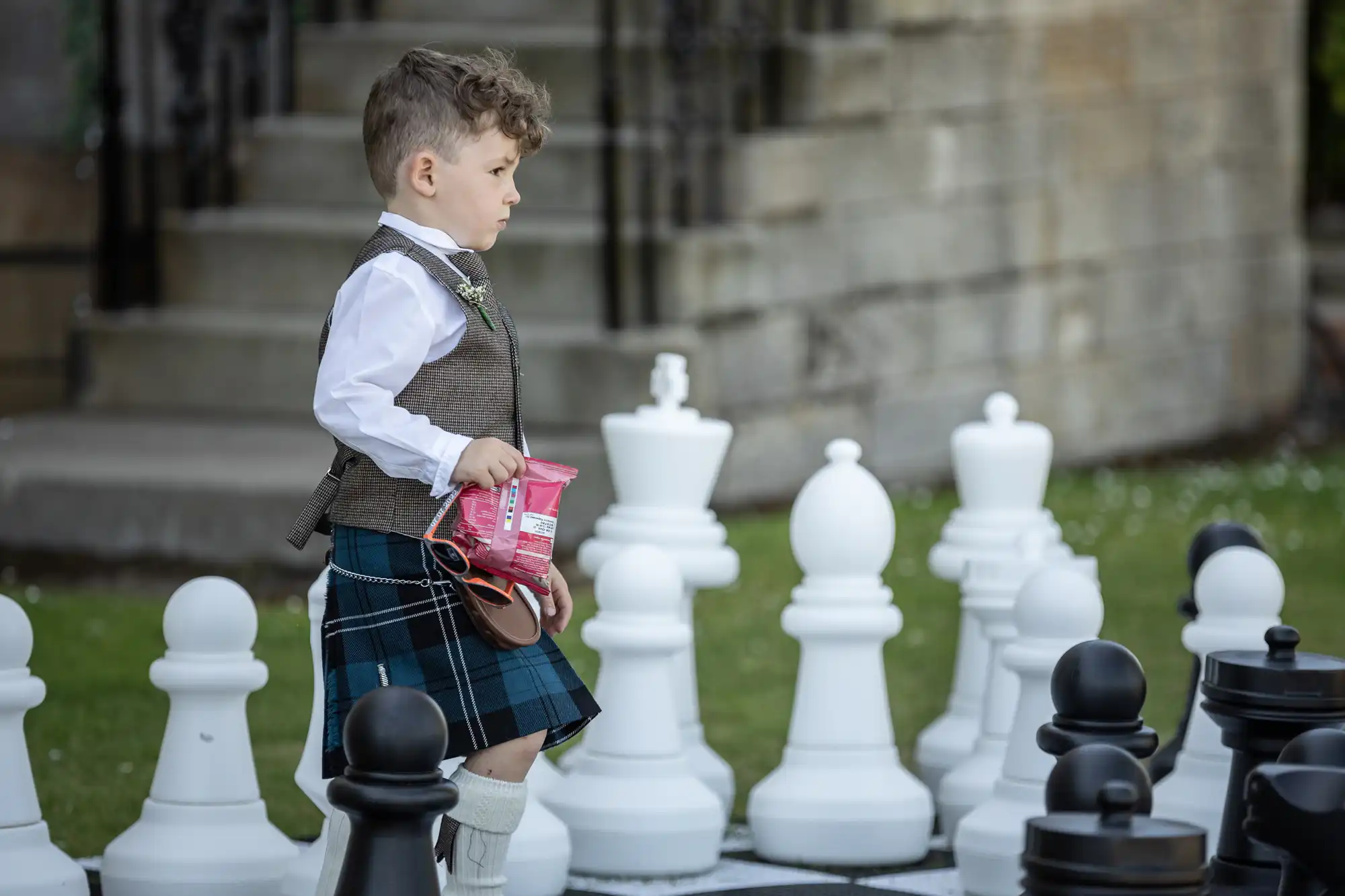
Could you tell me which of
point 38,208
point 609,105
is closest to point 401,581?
point 609,105

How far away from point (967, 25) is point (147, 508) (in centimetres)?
374

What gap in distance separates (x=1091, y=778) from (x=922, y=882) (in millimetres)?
1052

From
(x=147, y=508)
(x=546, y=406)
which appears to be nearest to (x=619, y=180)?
(x=546, y=406)

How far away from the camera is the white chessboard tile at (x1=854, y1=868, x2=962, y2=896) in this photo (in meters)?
2.96

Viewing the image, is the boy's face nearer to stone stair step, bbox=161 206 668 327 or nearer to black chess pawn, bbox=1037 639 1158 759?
black chess pawn, bbox=1037 639 1158 759

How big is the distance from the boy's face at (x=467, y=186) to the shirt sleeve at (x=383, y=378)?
96 mm

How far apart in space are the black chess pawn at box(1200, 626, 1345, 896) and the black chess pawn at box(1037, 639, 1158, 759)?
189 millimetres

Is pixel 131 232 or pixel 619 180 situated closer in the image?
pixel 619 180

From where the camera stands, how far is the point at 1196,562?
341 centimetres

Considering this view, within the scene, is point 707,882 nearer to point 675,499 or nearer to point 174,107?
point 675,499

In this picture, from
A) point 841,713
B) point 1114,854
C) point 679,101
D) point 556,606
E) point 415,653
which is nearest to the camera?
point 1114,854

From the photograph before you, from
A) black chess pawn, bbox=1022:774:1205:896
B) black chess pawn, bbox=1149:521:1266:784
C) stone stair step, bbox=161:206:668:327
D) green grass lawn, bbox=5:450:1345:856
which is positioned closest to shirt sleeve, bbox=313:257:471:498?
black chess pawn, bbox=1022:774:1205:896

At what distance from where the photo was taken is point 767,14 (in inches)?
282

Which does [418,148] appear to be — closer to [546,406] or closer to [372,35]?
[546,406]
